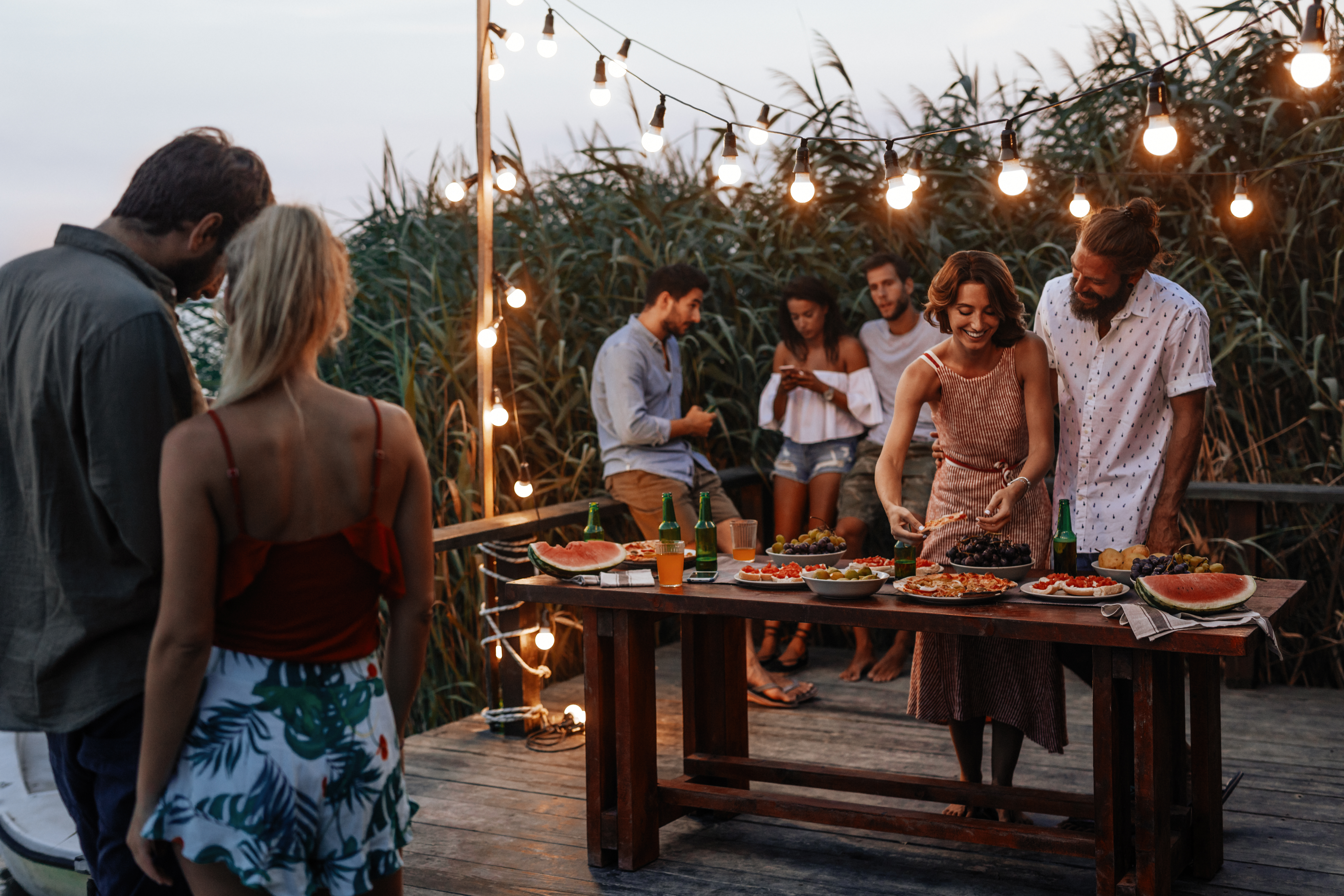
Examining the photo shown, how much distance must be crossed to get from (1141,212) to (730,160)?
154cm

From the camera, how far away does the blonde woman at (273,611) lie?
1.63 metres

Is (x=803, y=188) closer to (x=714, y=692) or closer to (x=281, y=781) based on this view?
(x=714, y=692)

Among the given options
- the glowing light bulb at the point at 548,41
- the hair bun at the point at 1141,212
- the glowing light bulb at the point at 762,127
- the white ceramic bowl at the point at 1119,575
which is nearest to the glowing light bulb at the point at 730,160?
the glowing light bulb at the point at 762,127

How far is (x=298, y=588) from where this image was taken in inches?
67.1

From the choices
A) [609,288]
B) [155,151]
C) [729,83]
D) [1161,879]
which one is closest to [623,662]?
[1161,879]

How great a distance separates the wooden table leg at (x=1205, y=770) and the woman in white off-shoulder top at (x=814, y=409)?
239cm

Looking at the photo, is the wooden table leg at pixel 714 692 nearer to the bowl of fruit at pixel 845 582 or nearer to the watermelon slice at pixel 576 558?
the watermelon slice at pixel 576 558

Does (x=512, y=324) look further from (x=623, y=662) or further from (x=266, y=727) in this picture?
(x=266, y=727)

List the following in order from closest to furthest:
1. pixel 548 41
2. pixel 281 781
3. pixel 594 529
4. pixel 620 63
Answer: pixel 281 781 → pixel 594 529 → pixel 548 41 → pixel 620 63

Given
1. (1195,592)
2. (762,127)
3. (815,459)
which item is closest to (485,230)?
(762,127)

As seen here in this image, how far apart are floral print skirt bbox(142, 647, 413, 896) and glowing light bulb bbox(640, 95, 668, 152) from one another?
10.2ft

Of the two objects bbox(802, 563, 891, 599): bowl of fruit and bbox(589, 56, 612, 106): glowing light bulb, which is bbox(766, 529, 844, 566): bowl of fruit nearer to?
bbox(802, 563, 891, 599): bowl of fruit

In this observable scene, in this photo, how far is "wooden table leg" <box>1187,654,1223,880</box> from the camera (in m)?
3.12

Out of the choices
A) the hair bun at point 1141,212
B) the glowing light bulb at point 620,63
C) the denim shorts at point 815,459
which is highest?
the glowing light bulb at point 620,63
